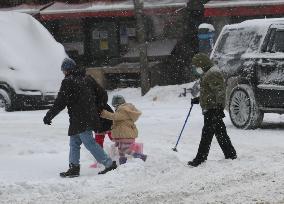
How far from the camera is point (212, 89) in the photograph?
29.6ft

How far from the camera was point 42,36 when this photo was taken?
1852cm

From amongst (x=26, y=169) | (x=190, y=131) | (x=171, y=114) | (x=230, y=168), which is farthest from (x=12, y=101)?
(x=230, y=168)

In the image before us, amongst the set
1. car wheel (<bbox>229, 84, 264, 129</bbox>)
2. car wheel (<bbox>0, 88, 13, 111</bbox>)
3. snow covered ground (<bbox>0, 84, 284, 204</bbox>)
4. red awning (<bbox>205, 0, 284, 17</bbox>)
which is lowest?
car wheel (<bbox>0, 88, 13, 111</bbox>)

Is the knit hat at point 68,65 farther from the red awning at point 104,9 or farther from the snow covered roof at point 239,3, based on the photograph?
the red awning at point 104,9

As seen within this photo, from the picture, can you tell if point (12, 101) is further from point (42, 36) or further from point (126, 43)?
point (126, 43)

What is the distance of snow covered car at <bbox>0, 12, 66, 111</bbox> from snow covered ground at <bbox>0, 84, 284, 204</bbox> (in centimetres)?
418

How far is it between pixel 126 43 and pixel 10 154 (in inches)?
678

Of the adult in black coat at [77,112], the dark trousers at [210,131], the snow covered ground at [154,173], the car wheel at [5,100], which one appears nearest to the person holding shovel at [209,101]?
the dark trousers at [210,131]

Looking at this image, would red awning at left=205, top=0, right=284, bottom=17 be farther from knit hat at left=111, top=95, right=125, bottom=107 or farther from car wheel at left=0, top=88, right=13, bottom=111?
knit hat at left=111, top=95, right=125, bottom=107

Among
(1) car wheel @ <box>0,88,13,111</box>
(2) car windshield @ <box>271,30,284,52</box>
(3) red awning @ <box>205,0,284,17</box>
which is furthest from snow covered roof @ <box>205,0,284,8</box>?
(2) car windshield @ <box>271,30,284,52</box>

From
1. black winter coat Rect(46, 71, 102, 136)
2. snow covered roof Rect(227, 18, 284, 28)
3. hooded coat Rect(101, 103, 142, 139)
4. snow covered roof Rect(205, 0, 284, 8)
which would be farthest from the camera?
snow covered roof Rect(205, 0, 284, 8)

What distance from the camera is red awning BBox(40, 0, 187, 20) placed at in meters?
23.9

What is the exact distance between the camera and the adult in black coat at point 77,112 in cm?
837

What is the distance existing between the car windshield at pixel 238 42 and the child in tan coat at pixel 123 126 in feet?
15.2
